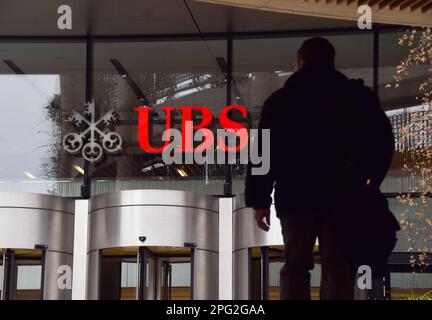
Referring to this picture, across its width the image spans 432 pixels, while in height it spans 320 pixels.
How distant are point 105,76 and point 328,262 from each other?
10.4 m

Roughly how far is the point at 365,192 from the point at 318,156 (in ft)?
0.96

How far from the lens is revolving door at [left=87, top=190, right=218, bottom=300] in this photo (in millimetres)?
13359

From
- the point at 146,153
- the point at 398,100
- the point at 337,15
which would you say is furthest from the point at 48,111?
the point at 337,15

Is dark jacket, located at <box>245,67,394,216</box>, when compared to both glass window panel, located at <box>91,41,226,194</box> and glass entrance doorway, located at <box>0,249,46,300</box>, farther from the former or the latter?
glass entrance doorway, located at <box>0,249,46,300</box>

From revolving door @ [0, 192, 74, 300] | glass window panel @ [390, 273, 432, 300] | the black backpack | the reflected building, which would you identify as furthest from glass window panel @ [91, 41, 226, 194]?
the black backpack

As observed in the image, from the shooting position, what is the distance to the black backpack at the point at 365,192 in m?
4.61

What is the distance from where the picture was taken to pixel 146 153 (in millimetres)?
13977

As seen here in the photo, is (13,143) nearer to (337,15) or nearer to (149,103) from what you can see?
(149,103)

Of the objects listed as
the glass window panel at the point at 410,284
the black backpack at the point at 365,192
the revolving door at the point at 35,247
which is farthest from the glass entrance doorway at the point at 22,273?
the black backpack at the point at 365,192

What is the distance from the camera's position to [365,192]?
4789mm

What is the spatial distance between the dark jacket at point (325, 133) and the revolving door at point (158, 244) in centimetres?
852

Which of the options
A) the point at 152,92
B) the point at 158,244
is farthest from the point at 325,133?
the point at 152,92

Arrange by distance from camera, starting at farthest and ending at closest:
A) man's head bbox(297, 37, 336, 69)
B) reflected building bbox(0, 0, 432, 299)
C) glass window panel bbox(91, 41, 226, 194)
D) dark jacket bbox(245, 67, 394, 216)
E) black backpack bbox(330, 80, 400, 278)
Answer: glass window panel bbox(91, 41, 226, 194) → reflected building bbox(0, 0, 432, 299) → man's head bbox(297, 37, 336, 69) → dark jacket bbox(245, 67, 394, 216) → black backpack bbox(330, 80, 400, 278)

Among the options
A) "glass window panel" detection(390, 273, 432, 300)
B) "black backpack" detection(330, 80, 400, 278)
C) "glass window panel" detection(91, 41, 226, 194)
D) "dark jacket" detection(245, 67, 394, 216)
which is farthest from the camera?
"glass window panel" detection(91, 41, 226, 194)
